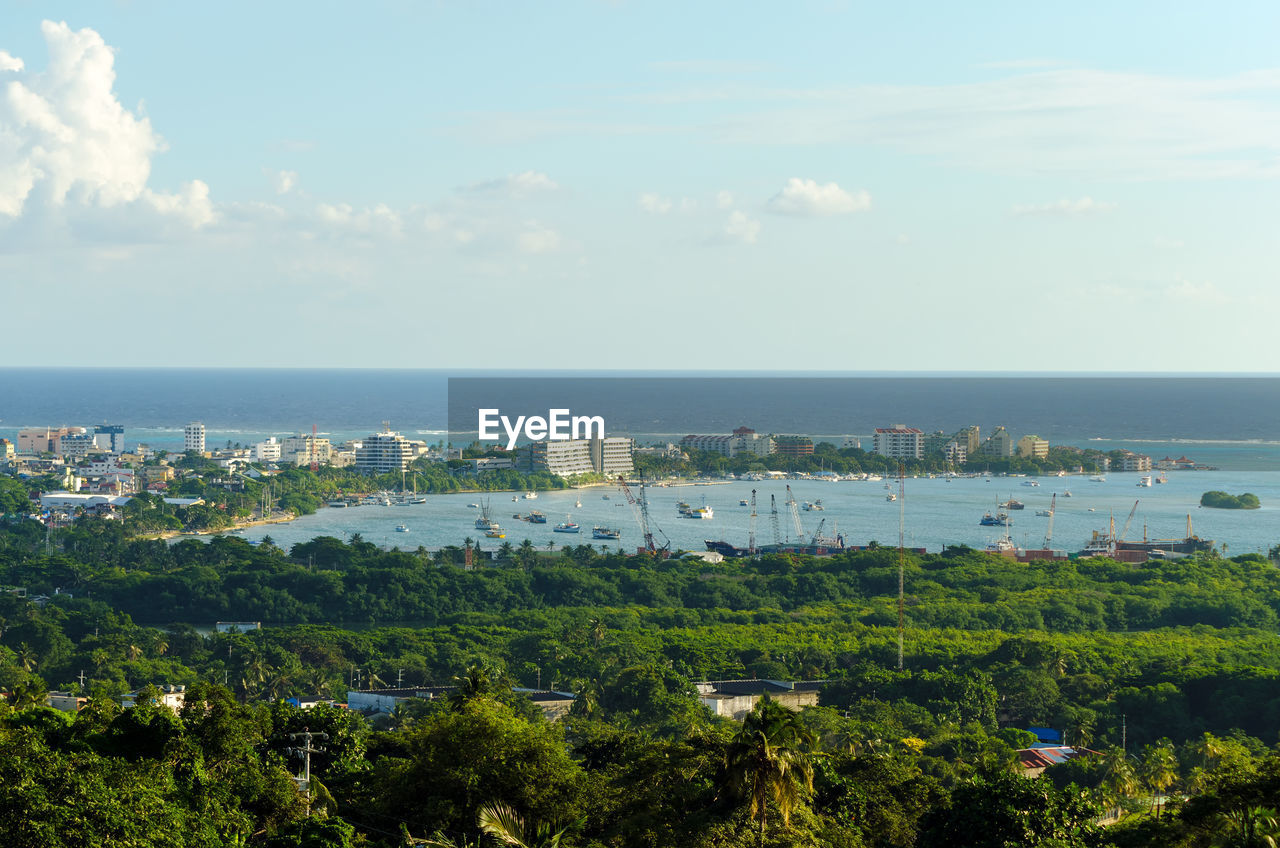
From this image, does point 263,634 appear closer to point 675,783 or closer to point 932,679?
point 932,679

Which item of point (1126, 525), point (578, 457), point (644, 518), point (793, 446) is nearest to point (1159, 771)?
point (644, 518)

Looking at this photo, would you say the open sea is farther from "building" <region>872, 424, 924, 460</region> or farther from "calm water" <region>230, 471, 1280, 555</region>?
"building" <region>872, 424, 924, 460</region>

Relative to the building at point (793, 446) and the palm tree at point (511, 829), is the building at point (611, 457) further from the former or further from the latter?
the palm tree at point (511, 829)

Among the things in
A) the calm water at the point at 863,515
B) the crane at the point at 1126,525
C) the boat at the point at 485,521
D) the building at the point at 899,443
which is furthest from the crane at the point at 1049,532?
the building at the point at 899,443

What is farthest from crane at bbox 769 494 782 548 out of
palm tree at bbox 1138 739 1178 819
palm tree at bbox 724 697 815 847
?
palm tree at bbox 724 697 815 847

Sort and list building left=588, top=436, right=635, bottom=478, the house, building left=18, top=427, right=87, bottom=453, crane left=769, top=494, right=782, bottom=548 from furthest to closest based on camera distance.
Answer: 1. building left=18, top=427, right=87, bottom=453
2. building left=588, top=436, right=635, bottom=478
3. crane left=769, top=494, right=782, bottom=548
4. the house

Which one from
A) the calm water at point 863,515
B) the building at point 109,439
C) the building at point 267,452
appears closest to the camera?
the calm water at point 863,515

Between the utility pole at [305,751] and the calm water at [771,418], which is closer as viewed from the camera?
the utility pole at [305,751]
